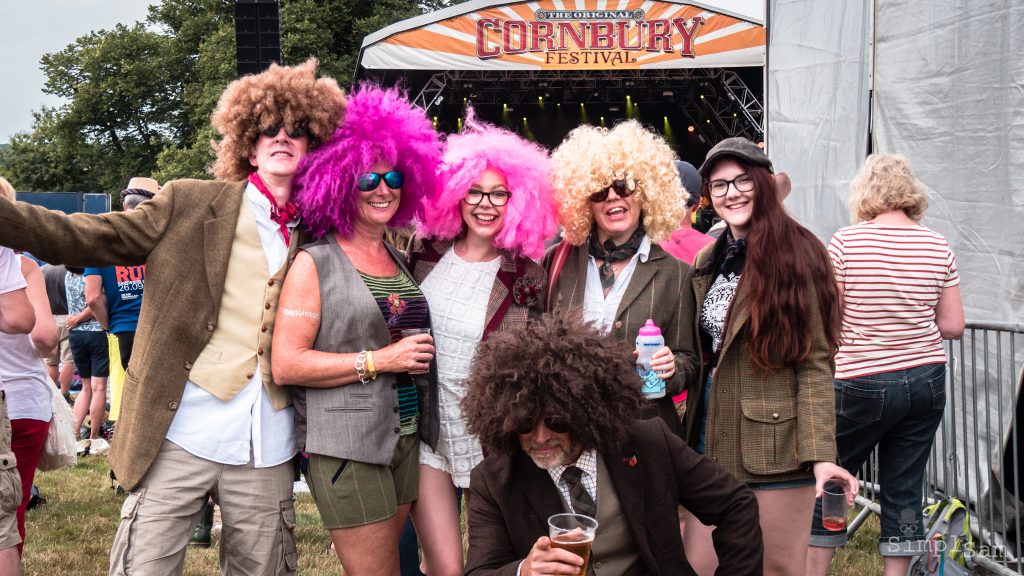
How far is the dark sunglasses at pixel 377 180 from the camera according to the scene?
2977 mm

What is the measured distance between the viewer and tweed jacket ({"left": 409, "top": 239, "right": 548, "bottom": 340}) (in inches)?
129

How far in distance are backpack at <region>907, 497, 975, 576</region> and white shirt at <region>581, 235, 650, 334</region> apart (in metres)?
2.23

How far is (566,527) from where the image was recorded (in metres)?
2.10

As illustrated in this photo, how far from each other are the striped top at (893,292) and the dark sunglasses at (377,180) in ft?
7.66

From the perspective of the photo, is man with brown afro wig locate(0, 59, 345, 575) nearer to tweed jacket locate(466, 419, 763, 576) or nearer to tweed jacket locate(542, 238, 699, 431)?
tweed jacket locate(466, 419, 763, 576)

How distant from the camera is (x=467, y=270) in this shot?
11.1ft

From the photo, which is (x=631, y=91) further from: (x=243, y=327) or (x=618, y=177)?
(x=243, y=327)

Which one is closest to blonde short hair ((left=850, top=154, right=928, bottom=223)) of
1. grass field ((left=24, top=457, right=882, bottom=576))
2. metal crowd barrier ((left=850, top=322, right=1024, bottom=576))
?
metal crowd barrier ((left=850, top=322, right=1024, bottom=576))

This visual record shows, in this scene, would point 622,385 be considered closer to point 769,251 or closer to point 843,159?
point 769,251

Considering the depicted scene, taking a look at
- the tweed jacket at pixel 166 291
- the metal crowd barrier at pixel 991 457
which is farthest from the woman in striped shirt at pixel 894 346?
the tweed jacket at pixel 166 291

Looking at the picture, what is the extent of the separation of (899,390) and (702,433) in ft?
4.40

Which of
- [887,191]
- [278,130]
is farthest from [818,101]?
[278,130]

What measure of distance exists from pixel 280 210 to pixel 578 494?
1.43 metres

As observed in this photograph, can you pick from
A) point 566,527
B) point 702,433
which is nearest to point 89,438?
point 702,433
